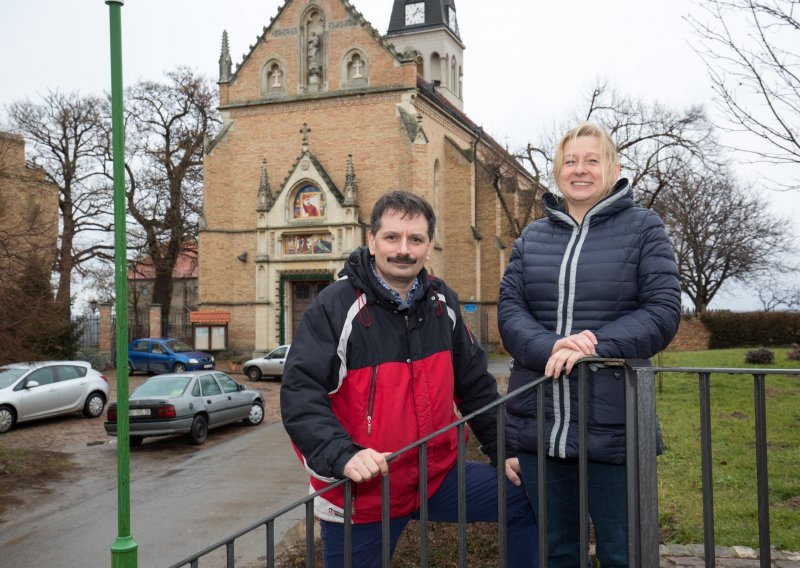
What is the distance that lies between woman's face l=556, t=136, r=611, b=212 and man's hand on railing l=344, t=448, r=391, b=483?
130cm

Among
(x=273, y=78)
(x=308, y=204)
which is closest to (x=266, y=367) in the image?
(x=308, y=204)

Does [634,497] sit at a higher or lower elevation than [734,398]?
higher

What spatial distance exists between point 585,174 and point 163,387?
494 inches

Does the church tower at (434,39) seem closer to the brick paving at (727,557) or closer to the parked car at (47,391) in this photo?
the parked car at (47,391)

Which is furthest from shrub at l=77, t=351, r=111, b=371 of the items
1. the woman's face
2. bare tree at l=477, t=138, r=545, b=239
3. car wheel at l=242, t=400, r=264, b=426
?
the woman's face

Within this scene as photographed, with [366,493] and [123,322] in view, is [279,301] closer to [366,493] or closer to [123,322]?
[123,322]

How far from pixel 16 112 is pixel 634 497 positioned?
36545mm

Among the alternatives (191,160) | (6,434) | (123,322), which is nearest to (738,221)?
(191,160)

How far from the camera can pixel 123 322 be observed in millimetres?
5984

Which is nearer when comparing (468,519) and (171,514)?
(468,519)

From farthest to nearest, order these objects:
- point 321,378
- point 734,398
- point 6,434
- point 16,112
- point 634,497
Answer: point 16,112, point 6,434, point 734,398, point 321,378, point 634,497

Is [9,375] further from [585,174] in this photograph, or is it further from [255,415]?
[585,174]

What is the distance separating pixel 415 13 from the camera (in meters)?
46.6

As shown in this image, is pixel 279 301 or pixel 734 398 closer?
pixel 734 398
